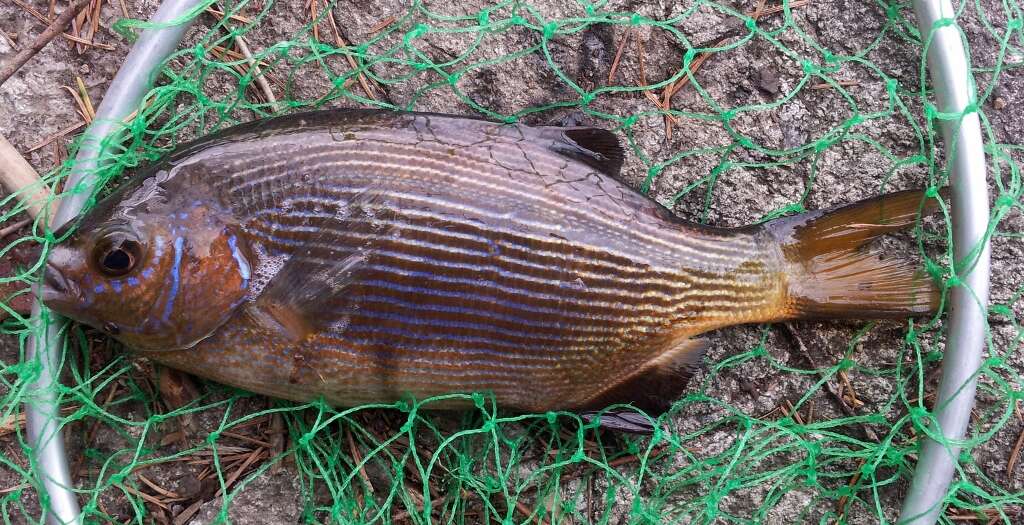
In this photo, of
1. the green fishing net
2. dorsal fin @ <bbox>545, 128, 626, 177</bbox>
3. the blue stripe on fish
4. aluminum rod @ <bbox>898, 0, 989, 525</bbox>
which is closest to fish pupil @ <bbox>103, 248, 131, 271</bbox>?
the blue stripe on fish

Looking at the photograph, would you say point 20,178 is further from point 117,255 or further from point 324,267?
point 324,267

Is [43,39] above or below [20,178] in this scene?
above

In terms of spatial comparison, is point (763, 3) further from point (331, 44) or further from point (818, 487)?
point (818, 487)

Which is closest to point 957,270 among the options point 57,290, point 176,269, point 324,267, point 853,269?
point 853,269

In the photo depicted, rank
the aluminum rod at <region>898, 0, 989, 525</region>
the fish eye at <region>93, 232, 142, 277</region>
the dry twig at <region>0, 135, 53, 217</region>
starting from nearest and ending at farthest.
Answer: the fish eye at <region>93, 232, 142, 277</region> → the aluminum rod at <region>898, 0, 989, 525</region> → the dry twig at <region>0, 135, 53, 217</region>

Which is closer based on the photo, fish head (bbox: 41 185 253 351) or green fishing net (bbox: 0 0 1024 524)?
fish head (bbox: 41 185 253 351)

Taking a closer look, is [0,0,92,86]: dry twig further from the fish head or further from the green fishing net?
the fish head

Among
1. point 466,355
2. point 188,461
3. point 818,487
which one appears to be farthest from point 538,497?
point 188,461

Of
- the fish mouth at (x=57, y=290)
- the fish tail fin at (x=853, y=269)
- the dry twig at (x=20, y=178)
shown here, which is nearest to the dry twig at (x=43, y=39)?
the dry twig at (x=20, y=178)
